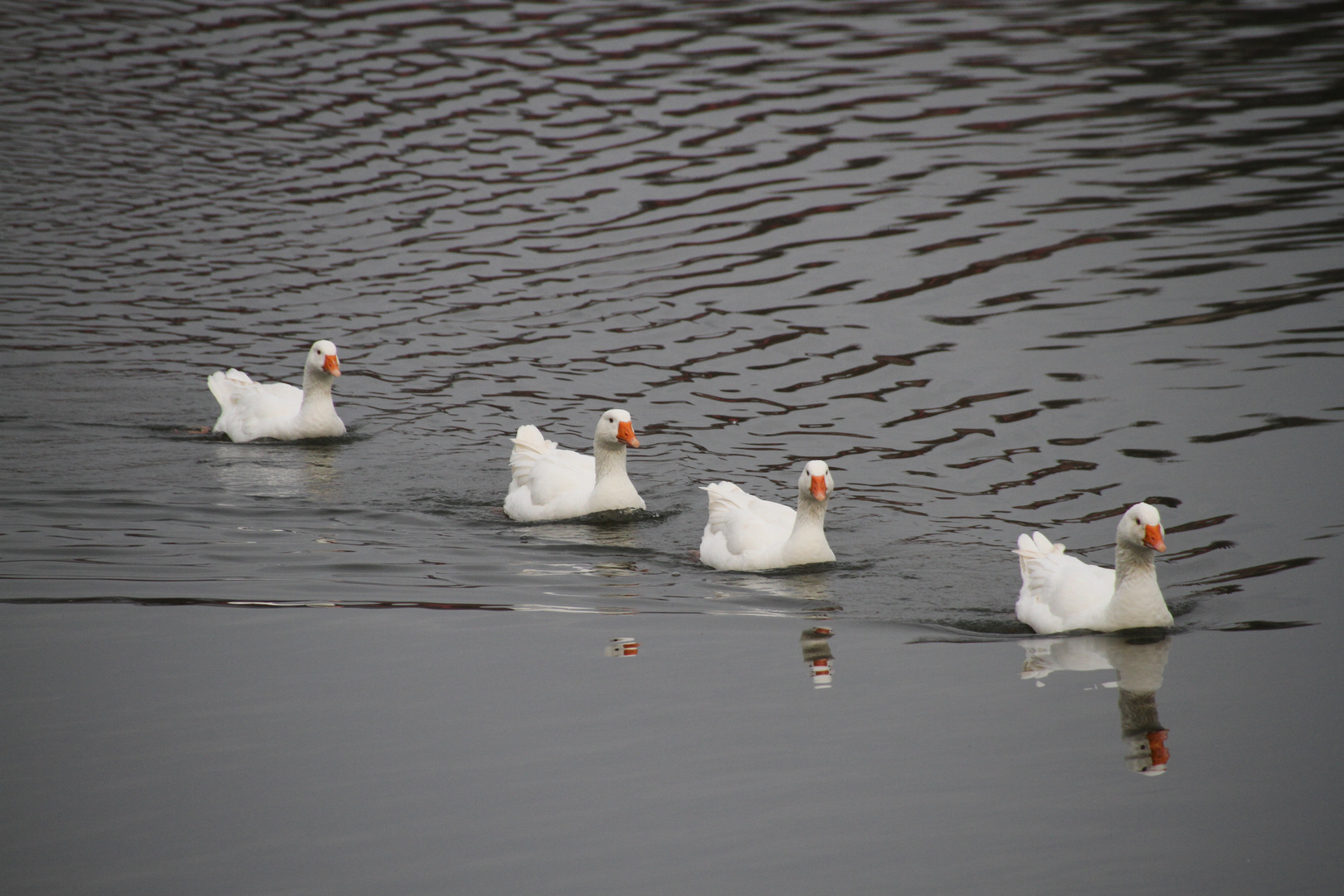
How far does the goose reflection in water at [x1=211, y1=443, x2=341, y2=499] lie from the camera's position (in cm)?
1297

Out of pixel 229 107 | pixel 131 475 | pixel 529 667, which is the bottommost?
pixel 529 667

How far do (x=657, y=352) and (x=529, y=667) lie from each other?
8.37 meters

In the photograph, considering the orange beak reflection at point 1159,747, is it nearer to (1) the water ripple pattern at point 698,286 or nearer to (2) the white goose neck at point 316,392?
(1) the water ripple pattern at point 698,286

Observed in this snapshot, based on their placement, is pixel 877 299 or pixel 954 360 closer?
pixel 954 360

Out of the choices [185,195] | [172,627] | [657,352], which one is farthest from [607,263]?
[172,627]

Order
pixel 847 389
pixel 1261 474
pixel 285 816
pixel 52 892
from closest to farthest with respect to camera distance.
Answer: pixel 52 892
pixel 285 816
pixel 1261 474
pixel 847 389

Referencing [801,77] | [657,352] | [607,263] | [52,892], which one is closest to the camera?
[52,892]

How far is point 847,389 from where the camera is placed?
15102 millimetres

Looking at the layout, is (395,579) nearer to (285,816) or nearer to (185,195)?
(285,816)

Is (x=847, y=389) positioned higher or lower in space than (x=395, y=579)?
higher

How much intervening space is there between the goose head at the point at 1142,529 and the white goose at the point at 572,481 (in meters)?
4.37

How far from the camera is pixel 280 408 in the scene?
14727 mm

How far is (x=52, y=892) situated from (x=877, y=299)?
13065mm

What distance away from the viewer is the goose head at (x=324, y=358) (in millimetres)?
14008
